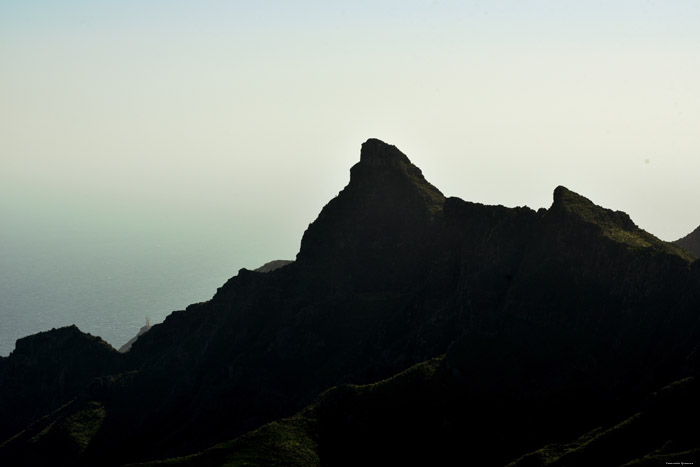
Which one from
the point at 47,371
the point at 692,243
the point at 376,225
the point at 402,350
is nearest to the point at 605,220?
the point at 402,350

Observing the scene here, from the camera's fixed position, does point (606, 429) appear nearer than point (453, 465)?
Yes

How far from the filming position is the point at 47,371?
580ft

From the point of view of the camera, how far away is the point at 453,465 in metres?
94.1

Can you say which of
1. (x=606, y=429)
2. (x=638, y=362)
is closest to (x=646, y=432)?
(x=606, y=429)

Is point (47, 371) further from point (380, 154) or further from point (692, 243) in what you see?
point (692, 243)

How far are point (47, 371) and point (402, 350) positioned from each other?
9804cm

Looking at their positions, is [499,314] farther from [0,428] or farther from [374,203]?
[0,428]

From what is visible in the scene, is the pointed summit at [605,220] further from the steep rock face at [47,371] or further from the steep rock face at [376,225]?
the steep rock face at [47,371]

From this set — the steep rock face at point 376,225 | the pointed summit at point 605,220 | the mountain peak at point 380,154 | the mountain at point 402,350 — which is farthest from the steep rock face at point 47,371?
the pointed summit at point 605,220

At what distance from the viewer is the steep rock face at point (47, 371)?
170m

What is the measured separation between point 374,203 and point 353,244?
10073 mm

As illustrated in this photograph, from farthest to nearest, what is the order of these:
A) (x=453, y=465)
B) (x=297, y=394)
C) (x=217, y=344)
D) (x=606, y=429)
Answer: (x=217, y=344) < (x=297, y=394) < (x=453, y=465) < (x=606, y=429)

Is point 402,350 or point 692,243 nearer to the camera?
point 402,350

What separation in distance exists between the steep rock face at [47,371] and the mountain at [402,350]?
0.77 metres
